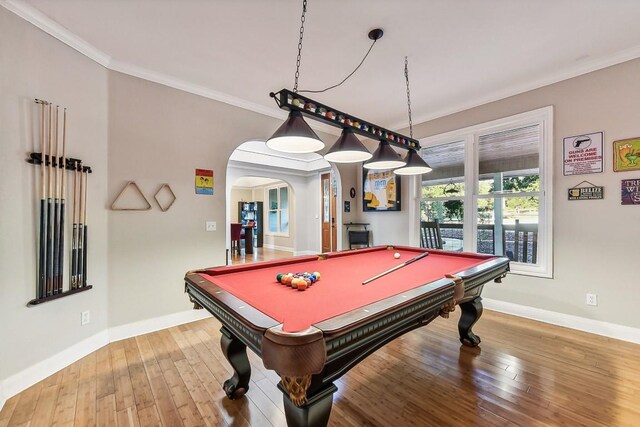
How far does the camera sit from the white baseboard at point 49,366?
1830 millimetres

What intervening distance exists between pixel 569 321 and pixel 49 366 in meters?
4.80

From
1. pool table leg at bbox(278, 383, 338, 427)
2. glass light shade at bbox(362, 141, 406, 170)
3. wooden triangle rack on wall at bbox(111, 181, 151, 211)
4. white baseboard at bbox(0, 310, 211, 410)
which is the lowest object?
white baseboard at bbox(0, 310, 211, 410)

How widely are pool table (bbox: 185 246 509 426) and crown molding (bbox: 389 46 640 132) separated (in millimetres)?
2273

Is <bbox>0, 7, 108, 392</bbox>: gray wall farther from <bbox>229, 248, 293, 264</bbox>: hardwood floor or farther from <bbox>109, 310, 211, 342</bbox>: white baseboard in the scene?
<bbox>229, 248, 293, 264</bbox>: hardwood floor

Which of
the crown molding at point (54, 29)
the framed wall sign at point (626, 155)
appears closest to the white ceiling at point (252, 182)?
the crown molding at point (54, 29)

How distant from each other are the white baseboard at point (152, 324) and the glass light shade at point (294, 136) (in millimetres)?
2361

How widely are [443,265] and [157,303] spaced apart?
2.92m

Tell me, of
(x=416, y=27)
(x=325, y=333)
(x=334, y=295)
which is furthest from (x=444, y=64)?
(x=325, y=333)

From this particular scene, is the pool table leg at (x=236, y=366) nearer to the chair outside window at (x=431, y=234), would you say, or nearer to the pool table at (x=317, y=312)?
the pool table at (x=317, y=312)

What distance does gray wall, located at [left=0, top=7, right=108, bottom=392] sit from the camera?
1.85 m

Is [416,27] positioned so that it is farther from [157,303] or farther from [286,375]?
[157,303]

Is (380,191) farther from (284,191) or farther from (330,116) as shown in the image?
(284,191)

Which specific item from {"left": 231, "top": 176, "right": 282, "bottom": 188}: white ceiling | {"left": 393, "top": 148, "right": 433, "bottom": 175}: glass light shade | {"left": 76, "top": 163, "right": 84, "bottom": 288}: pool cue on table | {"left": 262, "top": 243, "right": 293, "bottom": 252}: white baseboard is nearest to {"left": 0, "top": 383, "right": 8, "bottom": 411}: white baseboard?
{"left": 76, "top": 163, "right": 84, "bottom": 288}: pool cue on table

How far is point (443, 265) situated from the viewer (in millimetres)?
2268
